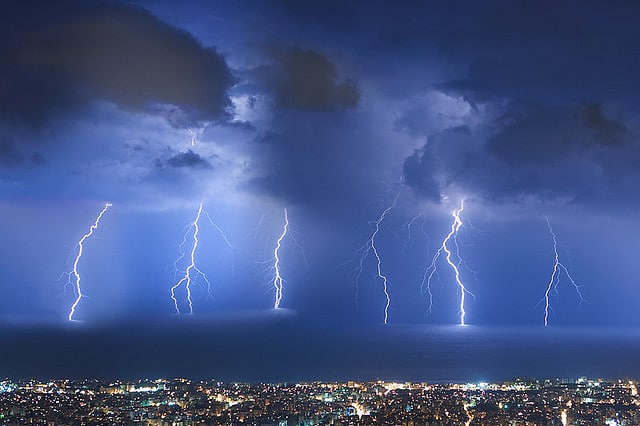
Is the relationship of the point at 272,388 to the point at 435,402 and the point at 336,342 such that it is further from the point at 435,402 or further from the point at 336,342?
the point at 336,342

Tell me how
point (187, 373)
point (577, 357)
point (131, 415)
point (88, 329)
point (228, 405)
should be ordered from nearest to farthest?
point (131, 415) → point (228, 405) → point (187, 373) → point (577, 357) → point (88, 329)

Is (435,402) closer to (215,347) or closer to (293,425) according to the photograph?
(293,425)

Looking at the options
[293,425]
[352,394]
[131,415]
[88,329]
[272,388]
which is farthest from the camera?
[88,329]

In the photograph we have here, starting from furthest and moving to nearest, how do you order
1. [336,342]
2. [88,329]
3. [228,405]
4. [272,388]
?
1. [88,329]
2. [336,342]
3. [272,388]
4. [228,405]

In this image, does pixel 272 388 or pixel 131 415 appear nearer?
pixel 131 415

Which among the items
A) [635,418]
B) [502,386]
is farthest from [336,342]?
[635,418]

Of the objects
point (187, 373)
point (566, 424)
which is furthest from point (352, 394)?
point (187, 373)
